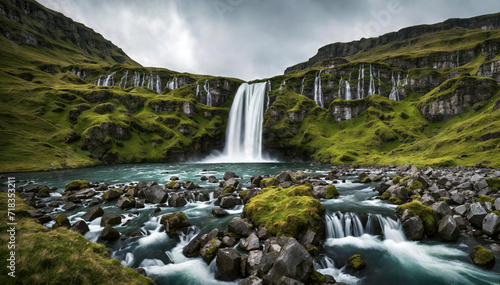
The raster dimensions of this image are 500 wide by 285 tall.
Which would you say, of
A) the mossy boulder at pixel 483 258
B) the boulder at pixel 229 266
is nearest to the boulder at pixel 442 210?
the mossy boulder at pixel 483 258

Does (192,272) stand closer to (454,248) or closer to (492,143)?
(454,248)

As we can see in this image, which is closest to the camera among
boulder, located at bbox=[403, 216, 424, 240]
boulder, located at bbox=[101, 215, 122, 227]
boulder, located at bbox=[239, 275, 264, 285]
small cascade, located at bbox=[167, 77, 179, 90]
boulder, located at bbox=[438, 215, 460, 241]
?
boulder, located at bbox=[239, 275, 264, 285]

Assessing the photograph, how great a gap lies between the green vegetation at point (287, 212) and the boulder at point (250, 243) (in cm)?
123

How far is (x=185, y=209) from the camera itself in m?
19.8

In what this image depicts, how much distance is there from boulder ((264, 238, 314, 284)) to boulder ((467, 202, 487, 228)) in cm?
1308

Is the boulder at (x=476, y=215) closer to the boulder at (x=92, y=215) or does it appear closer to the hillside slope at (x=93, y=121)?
the boulder at (x=92, y=215)

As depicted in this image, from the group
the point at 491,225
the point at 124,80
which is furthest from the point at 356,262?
the point at 124,80

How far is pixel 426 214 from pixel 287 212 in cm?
966

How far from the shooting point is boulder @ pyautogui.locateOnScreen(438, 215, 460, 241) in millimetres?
12734

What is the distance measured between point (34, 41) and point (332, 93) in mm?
270578

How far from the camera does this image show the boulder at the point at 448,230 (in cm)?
1273

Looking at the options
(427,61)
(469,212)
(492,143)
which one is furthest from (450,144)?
(427,61)

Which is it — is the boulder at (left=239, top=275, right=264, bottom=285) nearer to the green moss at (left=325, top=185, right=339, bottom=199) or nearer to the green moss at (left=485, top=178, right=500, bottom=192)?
the green moss at (left=325, top=185, right=339, bottom=199)

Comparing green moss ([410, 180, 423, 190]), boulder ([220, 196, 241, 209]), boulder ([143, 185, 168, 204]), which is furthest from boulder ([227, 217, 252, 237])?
green moss ([410, 180, 423, 190])
